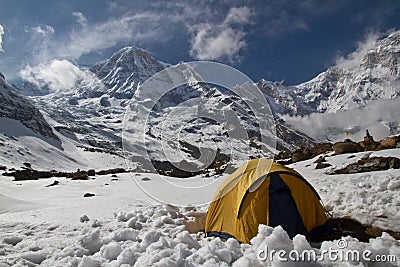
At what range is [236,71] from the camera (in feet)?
31.1

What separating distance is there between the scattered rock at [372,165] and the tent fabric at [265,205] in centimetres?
703

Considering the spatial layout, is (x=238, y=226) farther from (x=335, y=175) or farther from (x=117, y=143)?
(x=117, y=143)

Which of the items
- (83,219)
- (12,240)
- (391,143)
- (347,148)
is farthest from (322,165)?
(12,240)

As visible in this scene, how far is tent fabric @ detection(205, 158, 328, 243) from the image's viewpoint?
747 centimetres

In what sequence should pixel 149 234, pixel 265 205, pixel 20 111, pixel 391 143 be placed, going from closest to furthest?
pixel 149 234
pixel 265 205
pixel 391 143
pixel 20 111

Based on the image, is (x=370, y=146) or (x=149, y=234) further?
(x=370, y=146)

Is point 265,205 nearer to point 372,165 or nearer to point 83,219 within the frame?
point 83,219

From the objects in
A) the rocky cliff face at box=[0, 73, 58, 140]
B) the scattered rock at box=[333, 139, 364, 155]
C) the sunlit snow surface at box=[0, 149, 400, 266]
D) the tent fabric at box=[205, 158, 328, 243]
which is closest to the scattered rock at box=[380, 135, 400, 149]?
the scattered rock at box=[333, 139, 364, 155]

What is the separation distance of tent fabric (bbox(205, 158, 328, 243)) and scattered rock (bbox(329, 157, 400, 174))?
703cm

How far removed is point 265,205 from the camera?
7.59m

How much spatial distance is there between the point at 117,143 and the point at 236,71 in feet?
558

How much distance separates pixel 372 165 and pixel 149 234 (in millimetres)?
11469

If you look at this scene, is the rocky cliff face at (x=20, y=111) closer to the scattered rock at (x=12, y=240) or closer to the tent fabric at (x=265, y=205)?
the scattered rock at (x=12, y=240)

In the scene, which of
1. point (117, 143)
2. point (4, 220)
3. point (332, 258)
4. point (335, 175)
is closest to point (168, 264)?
point (332, 258)
